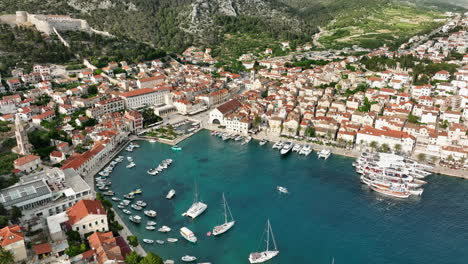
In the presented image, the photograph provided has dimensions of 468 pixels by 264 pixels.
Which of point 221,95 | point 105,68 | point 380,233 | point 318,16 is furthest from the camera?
point 318,16

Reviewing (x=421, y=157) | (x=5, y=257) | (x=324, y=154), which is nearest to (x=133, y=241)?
(x=5, y=257)

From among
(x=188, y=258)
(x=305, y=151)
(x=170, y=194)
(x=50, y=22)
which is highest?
(x=50, y=22)

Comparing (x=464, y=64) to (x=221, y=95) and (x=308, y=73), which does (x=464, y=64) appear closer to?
(x=308, y=73)

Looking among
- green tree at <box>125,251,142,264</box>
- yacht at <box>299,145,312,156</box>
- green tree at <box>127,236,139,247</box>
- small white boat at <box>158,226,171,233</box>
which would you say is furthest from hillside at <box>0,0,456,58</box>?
green tree at <box>125,251,142,264</box>

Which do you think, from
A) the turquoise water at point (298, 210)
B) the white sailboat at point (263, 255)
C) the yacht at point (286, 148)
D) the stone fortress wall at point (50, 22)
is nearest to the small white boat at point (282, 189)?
the turquoise water at point (298, 210)

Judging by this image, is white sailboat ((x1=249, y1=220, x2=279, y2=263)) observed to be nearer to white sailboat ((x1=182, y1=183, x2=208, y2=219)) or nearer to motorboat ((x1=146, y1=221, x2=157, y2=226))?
white sailboat ((x1=182, y1=183, x2=208, y2=219))

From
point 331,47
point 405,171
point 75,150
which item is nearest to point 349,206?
point 405,171

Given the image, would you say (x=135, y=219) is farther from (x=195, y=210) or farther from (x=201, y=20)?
(x=201, y=20)
